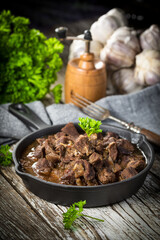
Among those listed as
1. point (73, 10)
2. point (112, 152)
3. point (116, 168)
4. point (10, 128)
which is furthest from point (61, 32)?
point (73, 10)

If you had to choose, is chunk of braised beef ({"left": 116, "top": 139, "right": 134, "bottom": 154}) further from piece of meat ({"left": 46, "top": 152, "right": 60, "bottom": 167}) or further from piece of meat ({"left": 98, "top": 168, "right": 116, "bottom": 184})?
piece of meat ({"left": 46, "top": 152, "right": 60, "bottom": 167})

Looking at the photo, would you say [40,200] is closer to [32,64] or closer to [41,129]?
[41,129]

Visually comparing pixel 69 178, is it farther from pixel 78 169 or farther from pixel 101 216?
pixel 101 216

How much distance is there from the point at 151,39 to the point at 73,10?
10.5 ft

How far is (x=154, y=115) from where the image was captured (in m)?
3.01

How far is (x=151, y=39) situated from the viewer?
3428 millimetres

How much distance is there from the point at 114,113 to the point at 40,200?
1.24m

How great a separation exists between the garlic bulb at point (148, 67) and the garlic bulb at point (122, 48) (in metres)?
0.11

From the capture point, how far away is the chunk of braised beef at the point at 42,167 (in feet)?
6.57

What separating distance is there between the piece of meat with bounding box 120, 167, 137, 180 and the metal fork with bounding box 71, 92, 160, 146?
2.05 ft

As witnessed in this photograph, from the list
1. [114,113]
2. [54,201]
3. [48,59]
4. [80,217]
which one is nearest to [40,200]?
[54,201]

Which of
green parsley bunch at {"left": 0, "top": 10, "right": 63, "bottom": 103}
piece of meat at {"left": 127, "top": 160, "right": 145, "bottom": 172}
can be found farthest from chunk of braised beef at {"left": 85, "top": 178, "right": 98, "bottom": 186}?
green parsley bunch at {"left": 0, "top": 10, "right": 63, "bottom": 103}

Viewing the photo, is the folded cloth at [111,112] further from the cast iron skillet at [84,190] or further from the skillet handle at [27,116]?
the cast iron skillet at [84,190]

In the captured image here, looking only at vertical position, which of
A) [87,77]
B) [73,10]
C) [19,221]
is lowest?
[19,221]
